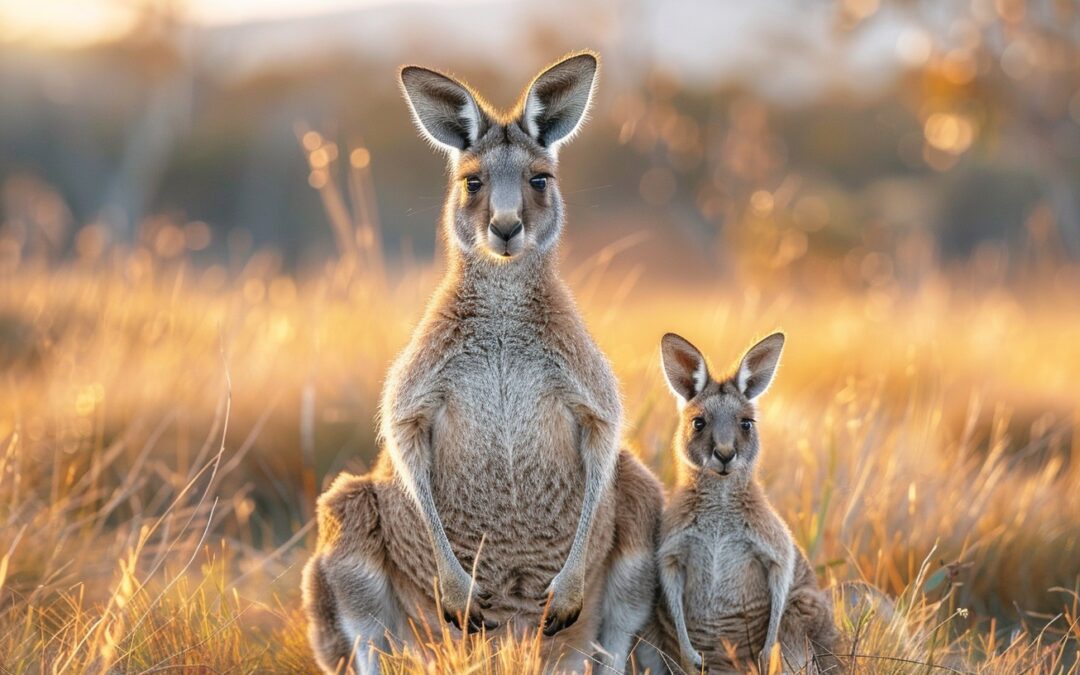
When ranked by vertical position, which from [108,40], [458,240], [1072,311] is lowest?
[1072,311]

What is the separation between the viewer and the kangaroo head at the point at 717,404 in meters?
3.67

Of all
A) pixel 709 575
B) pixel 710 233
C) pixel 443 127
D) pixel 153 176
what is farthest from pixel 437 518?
pixel 153 176

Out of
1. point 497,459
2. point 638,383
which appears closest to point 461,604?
point 497,459

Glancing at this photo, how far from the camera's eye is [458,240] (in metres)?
3.77

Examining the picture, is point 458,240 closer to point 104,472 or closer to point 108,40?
point 104,472

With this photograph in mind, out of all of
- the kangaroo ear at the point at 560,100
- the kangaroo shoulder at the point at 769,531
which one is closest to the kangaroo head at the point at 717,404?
the kangaroo shoulder at the point at 769,531

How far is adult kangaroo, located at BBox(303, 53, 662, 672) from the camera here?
3598mm

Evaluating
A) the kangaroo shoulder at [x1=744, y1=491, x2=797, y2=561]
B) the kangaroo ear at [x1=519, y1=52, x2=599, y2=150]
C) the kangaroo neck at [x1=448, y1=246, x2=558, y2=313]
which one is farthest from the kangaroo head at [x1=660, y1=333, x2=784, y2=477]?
the kangaroo ear at [x1=519, y1=52, x2=599, y2=150]

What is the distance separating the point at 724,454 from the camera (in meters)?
3.62

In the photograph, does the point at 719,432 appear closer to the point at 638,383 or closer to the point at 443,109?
the point at 443,109

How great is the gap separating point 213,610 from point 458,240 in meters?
1.50

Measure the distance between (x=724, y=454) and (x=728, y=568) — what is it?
1.12ft

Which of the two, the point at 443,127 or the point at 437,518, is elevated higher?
the point at 443,127

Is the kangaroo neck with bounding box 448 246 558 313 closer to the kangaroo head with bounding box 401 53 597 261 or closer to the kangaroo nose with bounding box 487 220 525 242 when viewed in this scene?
the kangaroo head with bounding box 401 53 597 261
